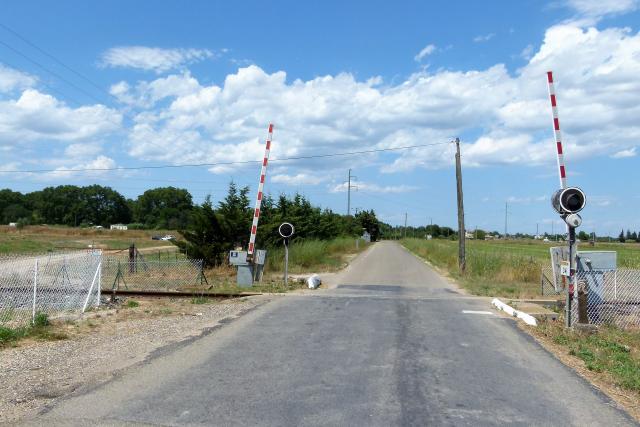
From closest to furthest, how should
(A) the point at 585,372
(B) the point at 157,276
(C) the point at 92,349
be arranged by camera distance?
(A) the point at 585,372, (C) the point at 92,349, (B) the point at 157,276

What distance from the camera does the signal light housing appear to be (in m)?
10.6

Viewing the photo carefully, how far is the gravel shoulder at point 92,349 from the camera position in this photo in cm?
631

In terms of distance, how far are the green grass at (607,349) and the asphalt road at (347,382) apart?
51cm

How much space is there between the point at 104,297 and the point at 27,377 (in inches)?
386

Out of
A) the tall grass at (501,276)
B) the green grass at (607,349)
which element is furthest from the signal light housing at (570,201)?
the tall grass at (501,276)

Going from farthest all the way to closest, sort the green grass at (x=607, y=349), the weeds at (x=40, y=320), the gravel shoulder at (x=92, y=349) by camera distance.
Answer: the weeds at (x=40, y=320), the green grass at (x=607, y=349), the gravel shoulder at (x=92, y=349)

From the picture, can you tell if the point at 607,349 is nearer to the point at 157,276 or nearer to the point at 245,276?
the point at 245,276

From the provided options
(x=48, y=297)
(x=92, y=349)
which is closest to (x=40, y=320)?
(x=92, y=349)

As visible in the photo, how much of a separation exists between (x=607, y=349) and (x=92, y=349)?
8.15 meters

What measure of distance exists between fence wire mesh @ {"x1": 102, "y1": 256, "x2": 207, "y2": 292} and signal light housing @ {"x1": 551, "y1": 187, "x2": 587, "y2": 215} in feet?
38.9

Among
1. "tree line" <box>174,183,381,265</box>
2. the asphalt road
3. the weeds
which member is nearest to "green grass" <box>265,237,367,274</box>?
"tree line" <box>174,183,381,265</box>

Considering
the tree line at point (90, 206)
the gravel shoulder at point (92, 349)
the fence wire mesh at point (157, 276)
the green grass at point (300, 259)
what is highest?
the tree line at point (90, 206)

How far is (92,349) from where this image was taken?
28.7 feet

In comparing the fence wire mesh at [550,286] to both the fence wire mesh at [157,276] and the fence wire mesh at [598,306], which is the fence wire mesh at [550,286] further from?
the fence wire mesh at [157,276]
